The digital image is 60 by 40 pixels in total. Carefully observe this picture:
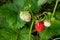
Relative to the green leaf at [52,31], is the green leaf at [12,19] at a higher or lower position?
higher

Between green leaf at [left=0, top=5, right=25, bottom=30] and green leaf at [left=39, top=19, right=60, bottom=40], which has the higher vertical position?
green leaf at [left=0, top=5, right=25, bottom=30]

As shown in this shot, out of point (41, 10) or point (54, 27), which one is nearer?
point (54, 27)

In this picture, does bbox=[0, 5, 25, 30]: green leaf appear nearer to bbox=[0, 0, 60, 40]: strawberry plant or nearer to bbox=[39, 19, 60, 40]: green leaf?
bbox=[0, 0, 60, 40]: strawberry plant

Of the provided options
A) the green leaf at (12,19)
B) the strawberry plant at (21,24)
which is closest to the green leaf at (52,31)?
the strawberry plant at (21,24)

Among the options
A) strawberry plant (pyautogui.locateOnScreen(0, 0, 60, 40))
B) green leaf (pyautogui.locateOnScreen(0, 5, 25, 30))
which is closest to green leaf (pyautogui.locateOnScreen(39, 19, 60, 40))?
strawberry plant (pyautogui.locateOnScreen(0, 0, 60, 40))

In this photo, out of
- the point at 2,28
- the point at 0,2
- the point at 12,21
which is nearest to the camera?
the point at 12,21

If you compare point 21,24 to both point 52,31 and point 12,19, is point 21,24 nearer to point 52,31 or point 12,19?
point 12,19

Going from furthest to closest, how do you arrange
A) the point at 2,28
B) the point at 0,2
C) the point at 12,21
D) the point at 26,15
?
the point at 0,2, the point at 2,28, the point at 12,21, the point at 26,15

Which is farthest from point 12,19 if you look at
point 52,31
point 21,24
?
point 52,31

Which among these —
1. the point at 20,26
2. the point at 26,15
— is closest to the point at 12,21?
the point at 20,26

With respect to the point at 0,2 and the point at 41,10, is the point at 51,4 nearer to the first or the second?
the point at 41,10

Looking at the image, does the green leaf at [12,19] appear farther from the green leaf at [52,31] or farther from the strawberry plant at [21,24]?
the green leaf at [52,31]
